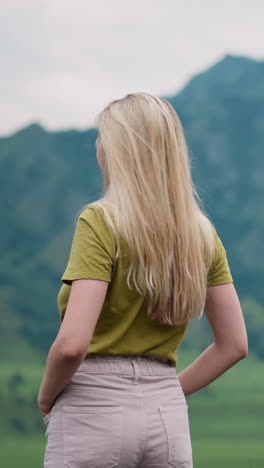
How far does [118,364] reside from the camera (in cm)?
160

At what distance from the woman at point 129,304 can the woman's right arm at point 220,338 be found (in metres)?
0.08

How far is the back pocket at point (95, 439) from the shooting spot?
1567mm

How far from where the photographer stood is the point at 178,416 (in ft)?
5.36

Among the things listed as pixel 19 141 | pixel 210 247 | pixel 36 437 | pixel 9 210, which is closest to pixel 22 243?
pixel 9 210

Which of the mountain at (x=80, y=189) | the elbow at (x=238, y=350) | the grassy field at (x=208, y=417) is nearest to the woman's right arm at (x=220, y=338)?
the elbow at (x=238, y=350)

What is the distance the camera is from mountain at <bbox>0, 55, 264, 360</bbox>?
737 centimetres

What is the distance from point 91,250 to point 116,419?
28cm

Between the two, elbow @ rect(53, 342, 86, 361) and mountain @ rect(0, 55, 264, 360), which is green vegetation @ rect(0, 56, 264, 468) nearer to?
mountain @ rect(0, 55, 264, 360)

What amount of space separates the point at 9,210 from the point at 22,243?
0.97 ft

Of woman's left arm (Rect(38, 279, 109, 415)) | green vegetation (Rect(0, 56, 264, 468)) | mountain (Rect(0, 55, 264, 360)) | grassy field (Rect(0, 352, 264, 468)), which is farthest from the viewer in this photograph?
mountain (Rect(0, 55, 264, 360))

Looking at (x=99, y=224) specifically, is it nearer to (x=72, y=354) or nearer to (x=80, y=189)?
(x=72, y=354)

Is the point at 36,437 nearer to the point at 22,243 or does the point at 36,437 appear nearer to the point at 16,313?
the point at 16,313

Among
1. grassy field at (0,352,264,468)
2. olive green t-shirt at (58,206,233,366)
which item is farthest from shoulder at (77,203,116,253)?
grassy field at (0,352,264,468)

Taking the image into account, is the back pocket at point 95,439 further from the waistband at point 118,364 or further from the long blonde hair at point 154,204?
the long blonde hair at point 154,204
